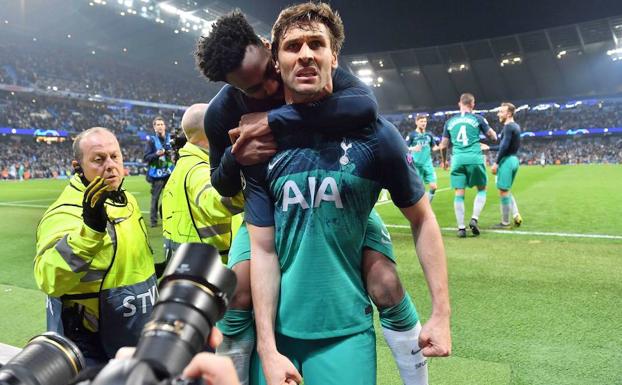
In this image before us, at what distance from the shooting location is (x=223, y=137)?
2215 millimetres

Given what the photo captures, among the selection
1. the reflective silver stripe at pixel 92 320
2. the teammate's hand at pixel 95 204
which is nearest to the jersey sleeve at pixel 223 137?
the teammate's hand at pixel 95 204

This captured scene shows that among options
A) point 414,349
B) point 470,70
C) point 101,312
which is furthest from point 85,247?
point 470,70

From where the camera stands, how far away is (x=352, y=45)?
182 ft

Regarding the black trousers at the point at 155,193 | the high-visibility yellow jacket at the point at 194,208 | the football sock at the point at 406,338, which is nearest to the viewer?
the football sock at the point at 406,338

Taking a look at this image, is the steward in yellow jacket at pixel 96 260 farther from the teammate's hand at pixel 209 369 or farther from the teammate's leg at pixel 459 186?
the teammate's leg at pixel 459 186

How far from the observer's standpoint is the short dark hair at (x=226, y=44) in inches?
74.7

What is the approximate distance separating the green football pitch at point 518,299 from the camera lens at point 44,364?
113 inches

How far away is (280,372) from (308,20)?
1388mm

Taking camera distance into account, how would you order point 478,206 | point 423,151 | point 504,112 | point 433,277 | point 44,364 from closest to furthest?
point 44,364, point 433,277, point 478,206, point 504,112, point 423,151

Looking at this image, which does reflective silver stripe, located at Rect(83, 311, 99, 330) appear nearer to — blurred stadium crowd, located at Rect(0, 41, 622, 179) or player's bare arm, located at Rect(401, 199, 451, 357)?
player's bare arm, located at Rect(401, 199, 451, 357)

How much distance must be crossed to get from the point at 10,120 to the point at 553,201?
155 ft

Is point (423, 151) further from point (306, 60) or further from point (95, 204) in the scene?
point (306, 60)

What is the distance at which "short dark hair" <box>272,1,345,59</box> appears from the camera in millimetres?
1889

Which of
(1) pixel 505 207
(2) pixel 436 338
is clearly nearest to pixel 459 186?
(1) pixel 505 207
